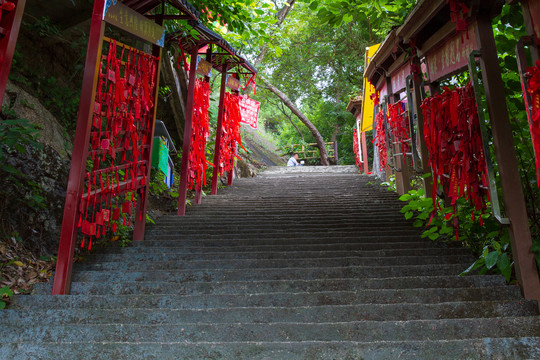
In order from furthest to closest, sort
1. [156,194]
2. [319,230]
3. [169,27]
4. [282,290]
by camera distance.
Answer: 1. [156,194]
2. [169,27]
3. [319,230]
4. [282,290]

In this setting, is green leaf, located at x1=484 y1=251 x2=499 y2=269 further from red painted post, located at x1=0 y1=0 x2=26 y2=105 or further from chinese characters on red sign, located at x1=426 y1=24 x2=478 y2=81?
red painted post, located at x1=0 y1=0 x2=26 y2=105

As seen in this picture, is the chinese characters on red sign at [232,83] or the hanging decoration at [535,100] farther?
the chinese characters on red sign at [232,83]

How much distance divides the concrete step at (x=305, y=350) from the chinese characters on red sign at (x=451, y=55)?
235 centimetres

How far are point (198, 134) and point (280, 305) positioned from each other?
15.2 ft

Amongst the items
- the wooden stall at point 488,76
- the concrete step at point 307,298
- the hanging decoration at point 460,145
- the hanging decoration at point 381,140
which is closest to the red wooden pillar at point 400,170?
the hanging decoration at point 381,140

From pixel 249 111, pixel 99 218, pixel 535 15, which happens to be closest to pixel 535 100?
pixel 535 15

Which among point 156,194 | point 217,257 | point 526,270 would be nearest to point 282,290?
point 217,257

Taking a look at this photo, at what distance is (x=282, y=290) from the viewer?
10.5 feet

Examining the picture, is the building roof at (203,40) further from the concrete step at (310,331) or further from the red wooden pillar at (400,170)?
the concrete step at (310,331)

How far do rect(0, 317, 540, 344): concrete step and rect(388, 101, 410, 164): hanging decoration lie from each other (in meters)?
3.75

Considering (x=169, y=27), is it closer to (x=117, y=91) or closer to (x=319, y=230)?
(x=117, y=91)

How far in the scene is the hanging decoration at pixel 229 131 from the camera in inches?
332

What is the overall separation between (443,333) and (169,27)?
5809 millimetres

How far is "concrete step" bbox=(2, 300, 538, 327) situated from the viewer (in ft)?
8.84
